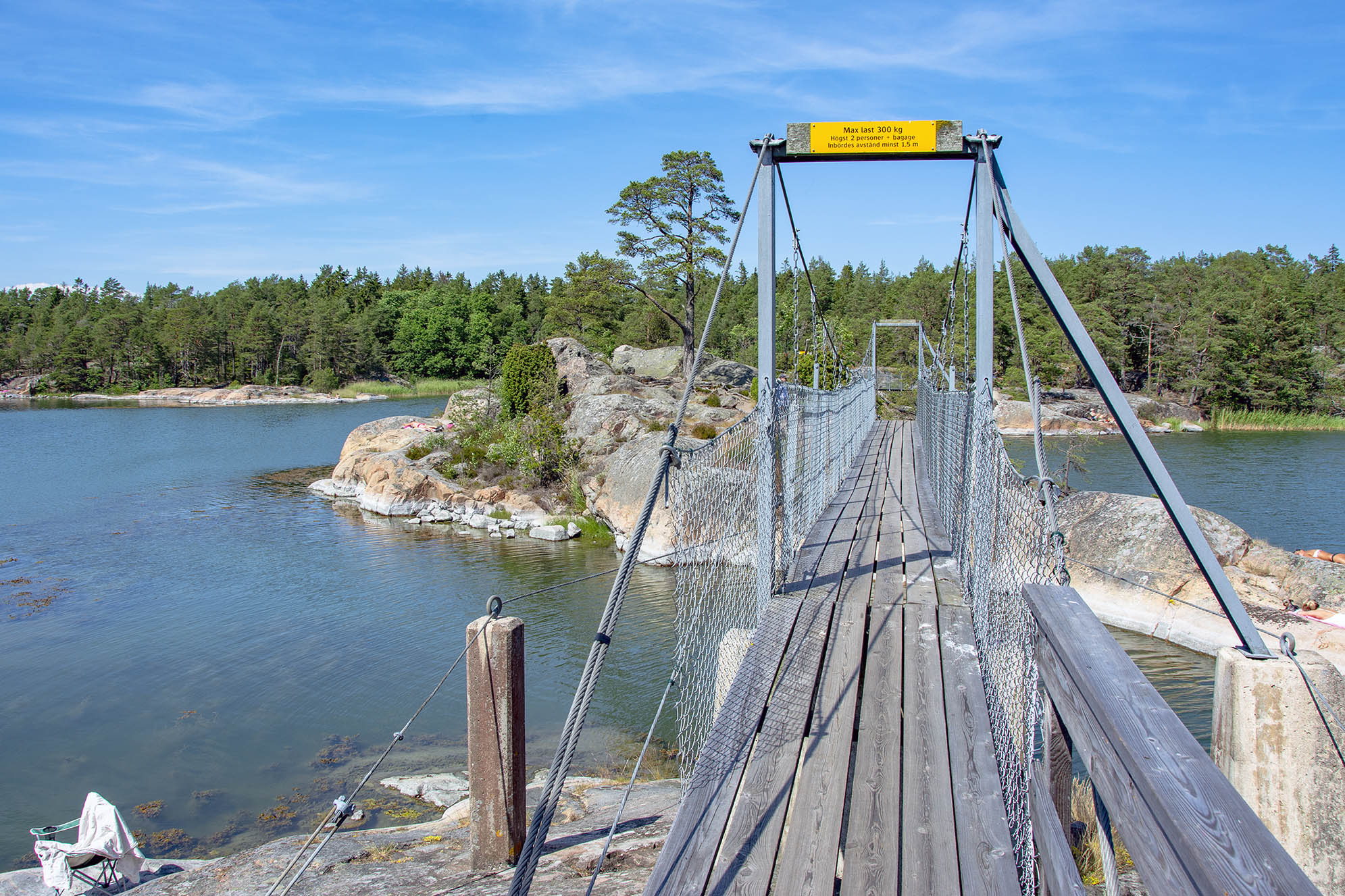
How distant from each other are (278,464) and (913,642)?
24711 millimetres

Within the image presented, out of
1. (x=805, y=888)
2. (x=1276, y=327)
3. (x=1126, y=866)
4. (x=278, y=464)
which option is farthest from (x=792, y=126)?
(x=1276, y=327)

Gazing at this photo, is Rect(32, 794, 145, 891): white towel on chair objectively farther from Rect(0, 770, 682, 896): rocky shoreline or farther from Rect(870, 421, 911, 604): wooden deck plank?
Rect(870, 421, 911, 604): wooden deck plank

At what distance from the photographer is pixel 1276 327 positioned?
117ft

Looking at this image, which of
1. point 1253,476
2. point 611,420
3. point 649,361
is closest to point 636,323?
point 649,361

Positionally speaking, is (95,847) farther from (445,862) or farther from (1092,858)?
(1092,858)

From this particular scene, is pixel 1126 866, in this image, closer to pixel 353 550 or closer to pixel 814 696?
pixel 814 696

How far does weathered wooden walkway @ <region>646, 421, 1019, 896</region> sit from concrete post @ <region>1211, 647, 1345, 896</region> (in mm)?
603

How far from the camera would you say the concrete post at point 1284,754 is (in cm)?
150

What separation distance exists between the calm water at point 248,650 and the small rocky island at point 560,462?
98cm

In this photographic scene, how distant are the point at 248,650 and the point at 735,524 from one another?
24.0ft

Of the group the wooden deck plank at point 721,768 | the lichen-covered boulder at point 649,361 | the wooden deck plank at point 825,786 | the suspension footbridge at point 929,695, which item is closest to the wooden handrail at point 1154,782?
the suspension footbridge at point 929,695

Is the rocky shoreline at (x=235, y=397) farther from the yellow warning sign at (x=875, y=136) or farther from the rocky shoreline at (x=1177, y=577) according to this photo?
the yellow warning sign at (x=875, y=136)

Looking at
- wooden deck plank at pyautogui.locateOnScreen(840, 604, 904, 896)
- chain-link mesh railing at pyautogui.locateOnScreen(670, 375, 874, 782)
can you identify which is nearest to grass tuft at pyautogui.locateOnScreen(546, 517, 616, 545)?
chain-link mesh railing at pyautogui.locateOnScreen(670, 375, 874, 782)

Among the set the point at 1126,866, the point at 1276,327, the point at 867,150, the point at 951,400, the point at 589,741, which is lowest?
the point at 589,741
